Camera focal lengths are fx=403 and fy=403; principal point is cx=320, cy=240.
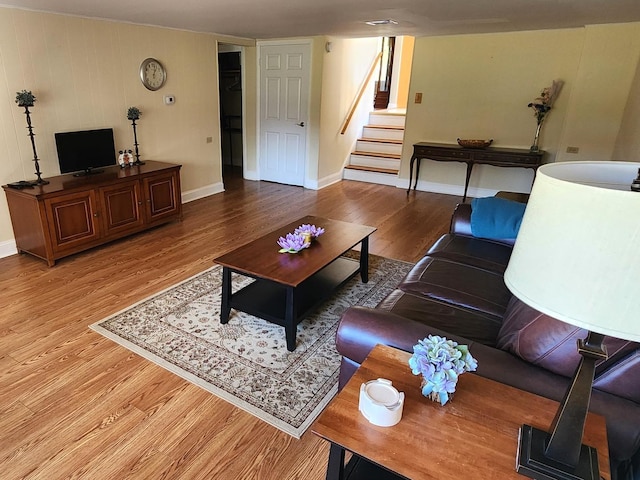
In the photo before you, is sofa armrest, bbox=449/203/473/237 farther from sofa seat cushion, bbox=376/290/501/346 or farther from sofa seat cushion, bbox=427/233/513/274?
sofa seat cushion, bbox=376/290/501/346

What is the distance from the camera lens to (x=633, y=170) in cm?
101

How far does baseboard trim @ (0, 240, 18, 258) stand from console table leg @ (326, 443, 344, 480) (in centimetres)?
368

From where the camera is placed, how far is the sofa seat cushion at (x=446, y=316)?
1819 mm

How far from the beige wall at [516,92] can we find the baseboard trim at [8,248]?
512 centimetres

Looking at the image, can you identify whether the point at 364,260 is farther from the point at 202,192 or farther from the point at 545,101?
the point at 545,101

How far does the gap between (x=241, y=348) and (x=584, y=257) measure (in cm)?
201

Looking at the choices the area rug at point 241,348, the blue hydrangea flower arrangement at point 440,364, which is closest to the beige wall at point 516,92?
the area rug at point 241,348

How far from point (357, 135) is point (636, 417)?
655 centimetres

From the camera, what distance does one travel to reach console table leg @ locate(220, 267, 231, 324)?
2494 millimetres

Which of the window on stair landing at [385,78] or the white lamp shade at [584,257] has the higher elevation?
the window on stair landing at [385,78]

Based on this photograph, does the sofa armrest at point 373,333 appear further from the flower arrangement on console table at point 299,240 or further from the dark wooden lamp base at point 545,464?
the flower arrangement on console table at point 299,240

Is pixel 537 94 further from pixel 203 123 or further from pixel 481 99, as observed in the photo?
pixel 203 123

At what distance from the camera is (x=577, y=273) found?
2.46 feet

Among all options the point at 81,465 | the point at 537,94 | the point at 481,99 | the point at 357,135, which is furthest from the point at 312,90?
the point at 81,465
